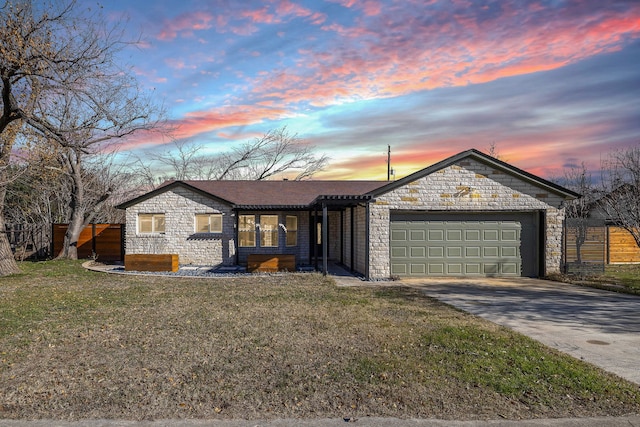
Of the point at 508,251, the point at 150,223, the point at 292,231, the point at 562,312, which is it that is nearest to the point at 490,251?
the point at 508,251

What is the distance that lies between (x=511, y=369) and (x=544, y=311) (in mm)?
5056

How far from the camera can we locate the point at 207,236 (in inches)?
822

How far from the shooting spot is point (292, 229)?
22.0 m

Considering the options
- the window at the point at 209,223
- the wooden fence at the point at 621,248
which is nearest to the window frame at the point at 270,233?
the window at the point at 209,223

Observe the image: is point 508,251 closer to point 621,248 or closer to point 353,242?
point 353,242

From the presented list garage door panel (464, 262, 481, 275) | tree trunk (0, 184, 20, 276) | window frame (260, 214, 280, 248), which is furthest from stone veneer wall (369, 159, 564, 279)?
tree trunk (0, 184, 20, 276)

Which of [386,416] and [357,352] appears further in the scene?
[357,352]

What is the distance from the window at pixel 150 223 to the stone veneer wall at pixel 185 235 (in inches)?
10.7

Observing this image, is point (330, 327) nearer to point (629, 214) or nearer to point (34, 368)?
point (34, 368)

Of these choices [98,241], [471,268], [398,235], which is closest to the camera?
[398,235]

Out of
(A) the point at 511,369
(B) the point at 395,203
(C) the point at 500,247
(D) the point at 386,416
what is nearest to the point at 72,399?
(D) the point at 386,416

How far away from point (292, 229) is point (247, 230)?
2.14m

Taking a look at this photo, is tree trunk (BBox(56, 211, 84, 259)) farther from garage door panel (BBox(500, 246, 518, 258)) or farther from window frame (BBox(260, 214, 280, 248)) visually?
garage door panel (BBox(500, 246, 518, 258))

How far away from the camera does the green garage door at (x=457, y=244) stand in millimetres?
16516
